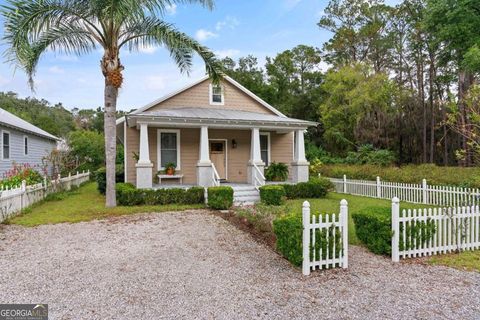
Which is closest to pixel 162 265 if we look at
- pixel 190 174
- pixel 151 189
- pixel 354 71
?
pixel 151 189

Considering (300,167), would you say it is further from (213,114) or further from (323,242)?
(323,242)

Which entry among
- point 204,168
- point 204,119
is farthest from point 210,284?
point 204,119

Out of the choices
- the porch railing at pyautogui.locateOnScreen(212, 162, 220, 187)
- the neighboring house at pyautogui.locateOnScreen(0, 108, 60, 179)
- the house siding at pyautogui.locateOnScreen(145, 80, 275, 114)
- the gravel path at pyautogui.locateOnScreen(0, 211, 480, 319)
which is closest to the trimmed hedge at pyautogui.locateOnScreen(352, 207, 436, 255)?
the gravel path at pyautogui.locateOnScreen(0, 211, 480, 319)

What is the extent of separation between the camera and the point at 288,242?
534 centimetres

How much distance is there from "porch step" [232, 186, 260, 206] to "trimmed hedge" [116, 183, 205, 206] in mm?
1356

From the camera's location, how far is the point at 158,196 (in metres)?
11.8

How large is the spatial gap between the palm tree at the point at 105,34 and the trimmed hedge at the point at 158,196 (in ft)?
1.40

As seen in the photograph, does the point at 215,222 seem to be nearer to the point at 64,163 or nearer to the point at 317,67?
the point at 64,163

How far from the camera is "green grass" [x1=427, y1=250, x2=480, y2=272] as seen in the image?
5.35m

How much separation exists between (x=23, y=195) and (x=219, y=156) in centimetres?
825

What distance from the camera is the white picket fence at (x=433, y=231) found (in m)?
5.66

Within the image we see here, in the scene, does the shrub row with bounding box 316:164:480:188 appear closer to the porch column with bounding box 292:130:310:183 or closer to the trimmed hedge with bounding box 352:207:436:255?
the porch column with bounding box 292:130:310:183

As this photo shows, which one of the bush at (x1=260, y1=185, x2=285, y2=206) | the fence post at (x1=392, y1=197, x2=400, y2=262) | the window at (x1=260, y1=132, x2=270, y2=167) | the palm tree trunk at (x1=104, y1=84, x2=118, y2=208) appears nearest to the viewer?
the fence post at (x1=392, y1=197, x2=400, y2=262)

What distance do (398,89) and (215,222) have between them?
24.0 meters
